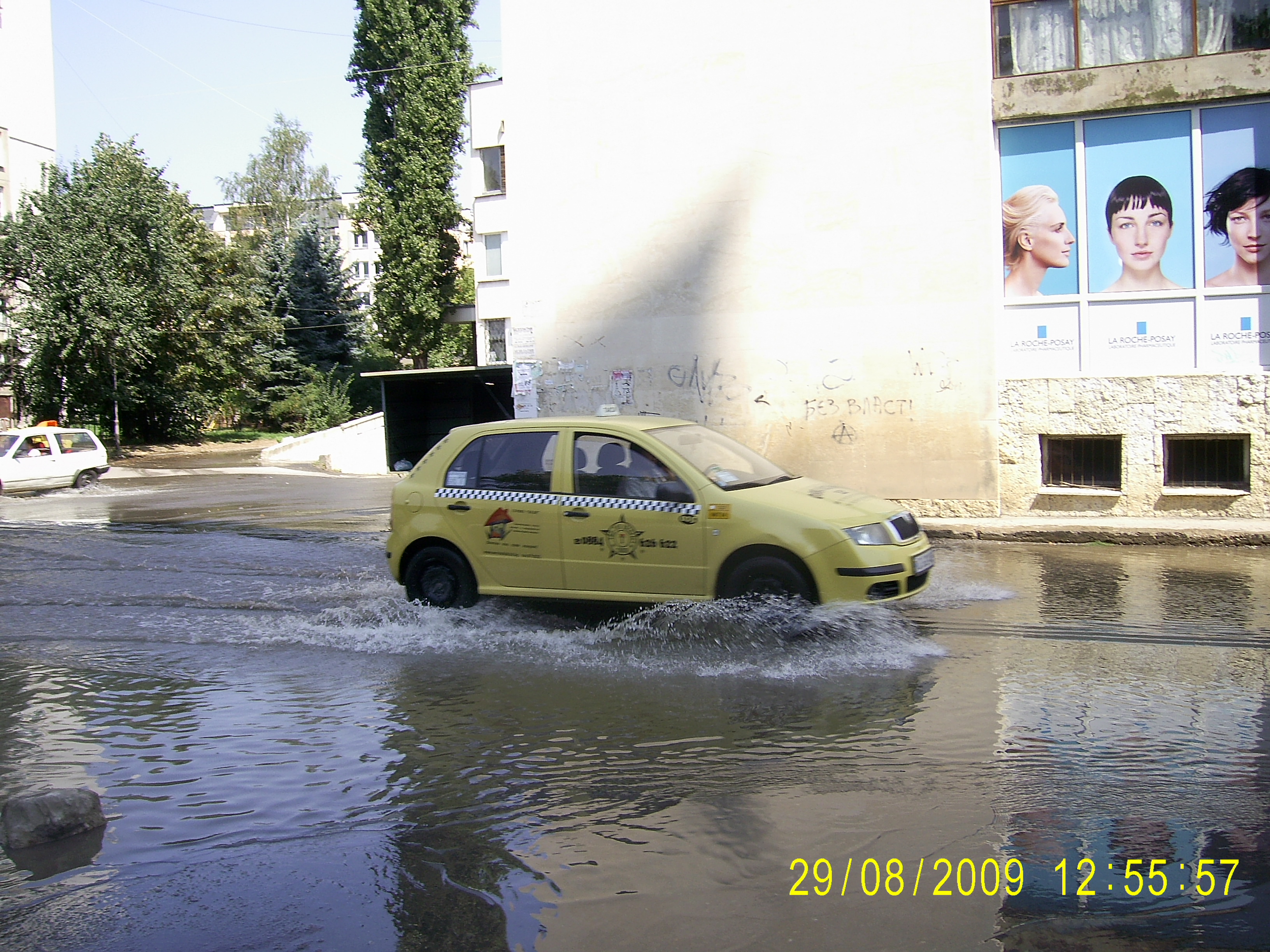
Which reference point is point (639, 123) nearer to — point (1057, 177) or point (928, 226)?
point (928, 226)

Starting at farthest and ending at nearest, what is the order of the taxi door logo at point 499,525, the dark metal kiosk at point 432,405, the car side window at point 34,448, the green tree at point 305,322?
the green tree at point 305,322, the dark metal kiosk at point 432,405, the car side window at point 34,448, the taxi door logo at point 499,525

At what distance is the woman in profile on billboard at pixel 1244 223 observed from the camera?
12422mm

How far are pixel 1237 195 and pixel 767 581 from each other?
9.44m

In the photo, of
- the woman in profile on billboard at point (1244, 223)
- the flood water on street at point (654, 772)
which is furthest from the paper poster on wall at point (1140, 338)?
the flood water on street at point (654, 772)

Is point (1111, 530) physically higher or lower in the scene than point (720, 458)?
lower

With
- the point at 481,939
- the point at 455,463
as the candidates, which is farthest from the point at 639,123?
the point at 481,939

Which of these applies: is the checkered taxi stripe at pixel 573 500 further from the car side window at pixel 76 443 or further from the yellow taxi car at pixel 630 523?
the car side window at pixel 76 443

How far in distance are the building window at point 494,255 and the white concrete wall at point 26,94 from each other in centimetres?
1981

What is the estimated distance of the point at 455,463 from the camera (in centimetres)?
820

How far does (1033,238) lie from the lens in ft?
43.7

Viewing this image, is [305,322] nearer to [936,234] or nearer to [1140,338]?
[936,234]

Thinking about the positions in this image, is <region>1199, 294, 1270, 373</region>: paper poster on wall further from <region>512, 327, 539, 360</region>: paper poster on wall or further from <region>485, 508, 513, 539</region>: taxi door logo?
<region>485, 508, 513, 539</region>: taxi door logo

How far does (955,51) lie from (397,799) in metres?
12.2

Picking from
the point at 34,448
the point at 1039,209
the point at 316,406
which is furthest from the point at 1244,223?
the point at 316,406
